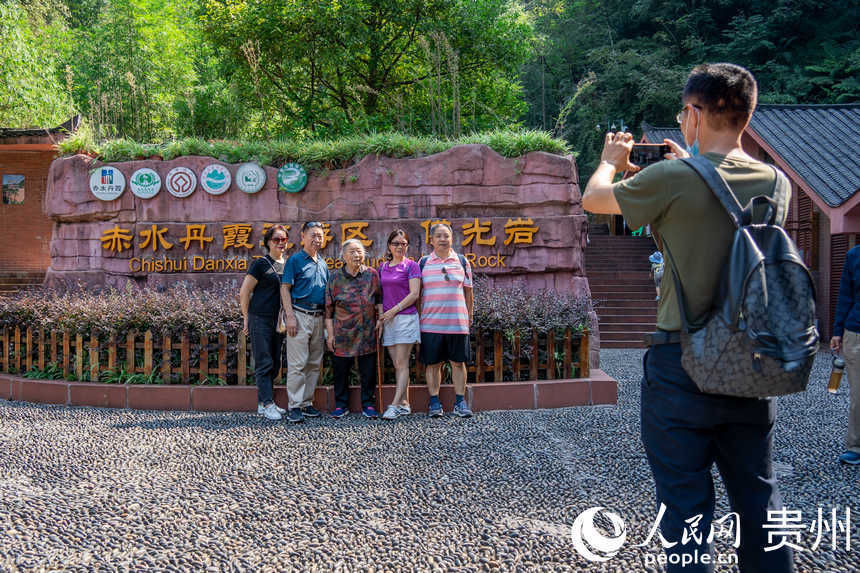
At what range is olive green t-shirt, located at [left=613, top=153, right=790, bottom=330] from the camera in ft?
5.14

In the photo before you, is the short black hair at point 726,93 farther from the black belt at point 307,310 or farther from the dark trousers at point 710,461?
the black belt at point 307,310

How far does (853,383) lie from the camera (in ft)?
12.7

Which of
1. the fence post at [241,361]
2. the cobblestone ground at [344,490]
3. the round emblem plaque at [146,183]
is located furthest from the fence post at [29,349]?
the round emblem plaque at [146,183]

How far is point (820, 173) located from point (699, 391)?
449 inches

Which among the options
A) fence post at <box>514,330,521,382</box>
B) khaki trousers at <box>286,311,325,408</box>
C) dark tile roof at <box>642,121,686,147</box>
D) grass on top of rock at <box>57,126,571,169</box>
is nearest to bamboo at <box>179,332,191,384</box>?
khaki trousers at <box>286,311,325,408</box>

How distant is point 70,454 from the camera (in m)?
4.00

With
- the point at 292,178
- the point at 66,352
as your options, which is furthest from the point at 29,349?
the point at 292,178

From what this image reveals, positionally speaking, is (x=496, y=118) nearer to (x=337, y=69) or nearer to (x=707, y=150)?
(x=337, y=69)

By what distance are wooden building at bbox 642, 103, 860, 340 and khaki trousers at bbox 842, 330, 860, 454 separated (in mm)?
6903

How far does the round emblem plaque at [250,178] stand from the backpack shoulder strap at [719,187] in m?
8.12

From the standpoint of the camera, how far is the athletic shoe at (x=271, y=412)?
4.95 meters

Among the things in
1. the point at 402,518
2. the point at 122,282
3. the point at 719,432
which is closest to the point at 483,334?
the point at 402,518

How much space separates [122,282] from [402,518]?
7818 mm

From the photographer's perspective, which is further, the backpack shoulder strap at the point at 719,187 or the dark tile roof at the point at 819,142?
the dark tile roof at the point at 819,142
